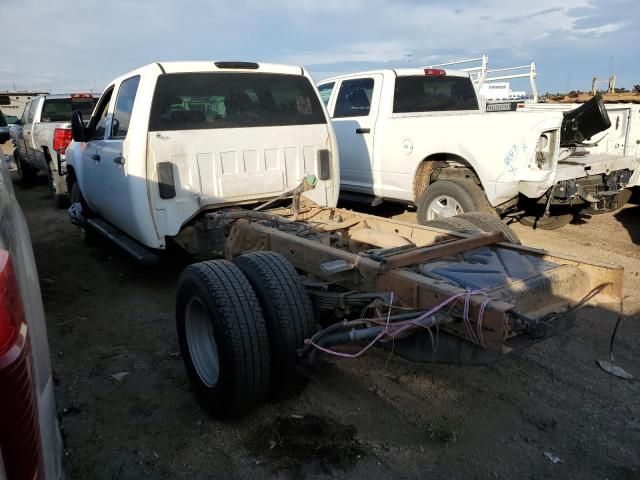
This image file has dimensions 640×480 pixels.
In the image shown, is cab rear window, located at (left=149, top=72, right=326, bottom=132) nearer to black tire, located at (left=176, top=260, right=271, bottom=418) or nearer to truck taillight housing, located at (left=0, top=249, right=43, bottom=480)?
black tire, located at (left=176, top=260, right=271, bottom=418)

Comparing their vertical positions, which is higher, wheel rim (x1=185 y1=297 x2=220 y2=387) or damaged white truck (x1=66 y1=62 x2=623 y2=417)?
damaged white truck (x1=66 y1=62 x2=623 y2=417)

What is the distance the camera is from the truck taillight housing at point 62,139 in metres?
9.16

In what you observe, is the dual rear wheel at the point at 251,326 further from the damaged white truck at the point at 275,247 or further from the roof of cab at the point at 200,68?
the roof of cab at the point at 200,68

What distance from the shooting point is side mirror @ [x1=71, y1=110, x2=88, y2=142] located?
5806mm

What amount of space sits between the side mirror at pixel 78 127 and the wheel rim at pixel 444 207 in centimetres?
405

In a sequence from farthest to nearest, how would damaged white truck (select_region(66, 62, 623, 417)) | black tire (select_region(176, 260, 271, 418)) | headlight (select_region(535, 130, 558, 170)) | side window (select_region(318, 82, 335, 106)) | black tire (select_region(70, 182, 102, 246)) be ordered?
side window (select_region(318, 82, 335, 106)), black tire (select_region(70, 182, 102, 246)), headlight (select_region(535, 130, 558, 170)), black tire (select_region(176, 260, 271, 418)), damaged white truck (select_region(66, 62, 623, 417))

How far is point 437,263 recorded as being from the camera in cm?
323

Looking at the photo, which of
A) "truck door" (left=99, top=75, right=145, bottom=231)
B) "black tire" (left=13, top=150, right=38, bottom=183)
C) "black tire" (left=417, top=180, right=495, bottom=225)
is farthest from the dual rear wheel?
"black tire" (left=13, top=150, right=38, bottom=183)

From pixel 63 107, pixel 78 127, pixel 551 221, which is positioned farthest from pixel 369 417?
pixel 63 107

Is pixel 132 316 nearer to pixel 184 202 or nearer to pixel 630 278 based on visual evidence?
pixel 184 202

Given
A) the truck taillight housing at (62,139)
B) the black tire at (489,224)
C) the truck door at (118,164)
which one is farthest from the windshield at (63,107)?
the black tire at (489,224)

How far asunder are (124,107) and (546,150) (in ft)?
14.1

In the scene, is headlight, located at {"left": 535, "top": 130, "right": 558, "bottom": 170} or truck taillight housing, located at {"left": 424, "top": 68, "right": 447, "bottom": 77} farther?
truck taillight housing, located at {"left": 424, "top": 68, "right": 447, "bottom": 77}

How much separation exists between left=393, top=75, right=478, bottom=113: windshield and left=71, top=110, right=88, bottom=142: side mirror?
3.86 meters
